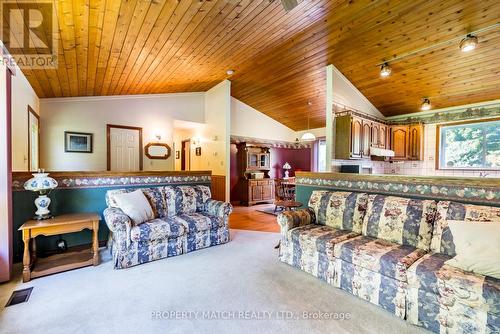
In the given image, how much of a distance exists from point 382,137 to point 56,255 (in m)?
6.44

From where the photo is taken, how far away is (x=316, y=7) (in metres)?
2.88

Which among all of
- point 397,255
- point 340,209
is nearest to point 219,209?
point 340,209

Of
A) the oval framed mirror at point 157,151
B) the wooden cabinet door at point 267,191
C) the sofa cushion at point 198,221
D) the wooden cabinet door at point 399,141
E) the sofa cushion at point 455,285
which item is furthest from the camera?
the wooden cabinet door at point 267,191

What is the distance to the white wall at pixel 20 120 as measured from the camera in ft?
9.65

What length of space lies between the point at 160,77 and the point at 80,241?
3146 mm

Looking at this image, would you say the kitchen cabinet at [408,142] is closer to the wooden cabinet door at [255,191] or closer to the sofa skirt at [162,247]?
the wooden cabinet door at [255,191]

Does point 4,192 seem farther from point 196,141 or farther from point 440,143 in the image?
point 440,143

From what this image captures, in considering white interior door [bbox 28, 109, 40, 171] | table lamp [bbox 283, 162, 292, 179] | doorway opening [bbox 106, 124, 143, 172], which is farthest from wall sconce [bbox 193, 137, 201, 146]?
white interior door [bbox 28, 109, 40, 171]

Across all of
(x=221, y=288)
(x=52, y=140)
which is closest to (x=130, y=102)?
(x=52, y=140)

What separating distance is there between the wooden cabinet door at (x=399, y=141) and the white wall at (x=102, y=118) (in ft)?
16.3

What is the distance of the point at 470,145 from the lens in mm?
4910
